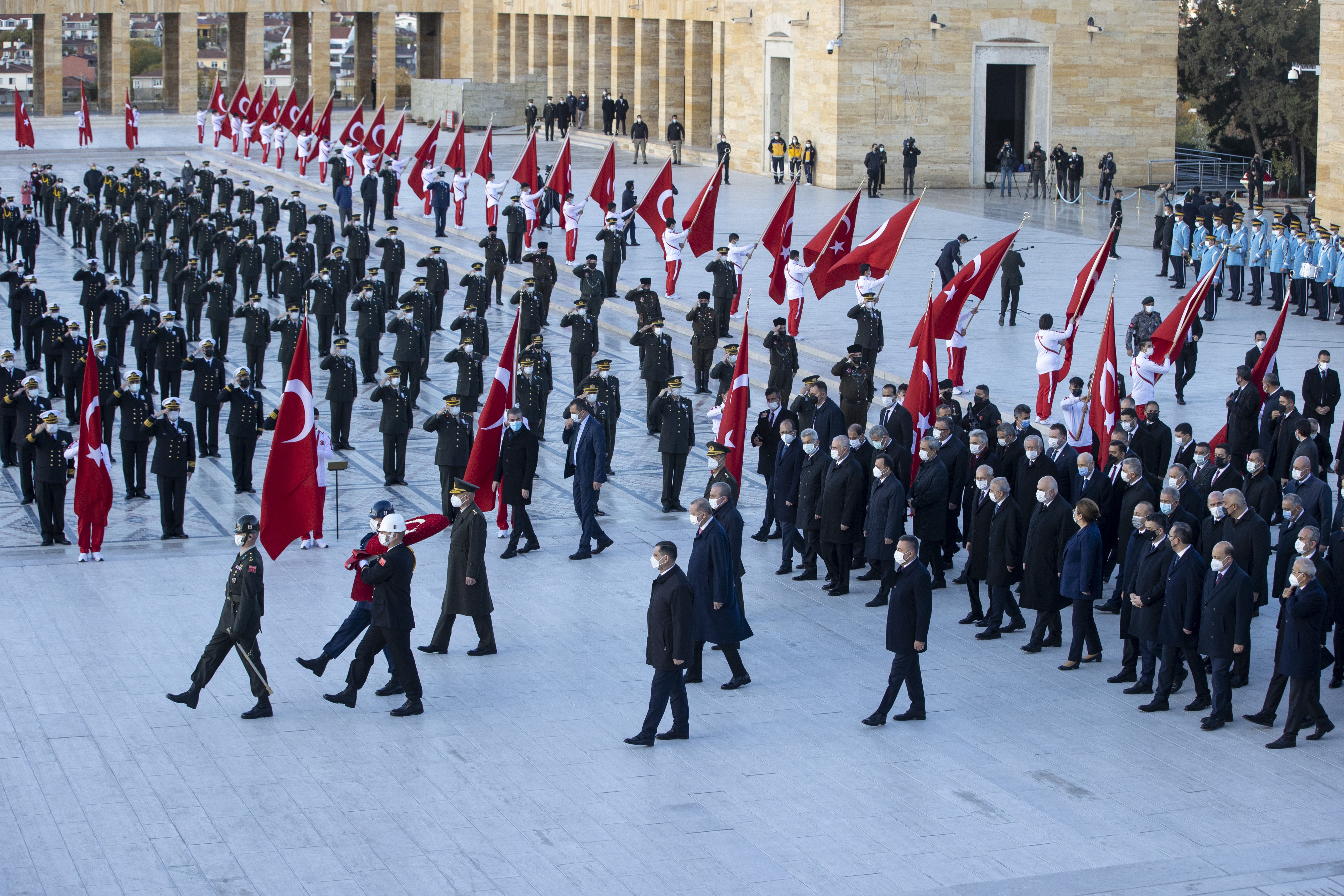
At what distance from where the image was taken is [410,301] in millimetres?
20766

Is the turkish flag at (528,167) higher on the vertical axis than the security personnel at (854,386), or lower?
Result: higher

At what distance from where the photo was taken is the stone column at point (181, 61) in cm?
5731

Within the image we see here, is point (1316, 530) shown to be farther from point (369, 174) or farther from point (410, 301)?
point (369, 174)

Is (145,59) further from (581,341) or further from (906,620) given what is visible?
(906,620)

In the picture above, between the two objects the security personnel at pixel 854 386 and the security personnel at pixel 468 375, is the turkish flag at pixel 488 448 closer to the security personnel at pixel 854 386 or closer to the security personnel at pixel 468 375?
the security personnel at pixel 468 375

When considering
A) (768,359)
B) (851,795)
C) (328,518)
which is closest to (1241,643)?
(851,795)

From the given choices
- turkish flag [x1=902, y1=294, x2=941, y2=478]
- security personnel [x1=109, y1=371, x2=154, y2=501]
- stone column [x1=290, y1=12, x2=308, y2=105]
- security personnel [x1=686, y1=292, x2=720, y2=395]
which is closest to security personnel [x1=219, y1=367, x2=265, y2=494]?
security personnel [x1=109, y1=371, x2=154, y2=501]

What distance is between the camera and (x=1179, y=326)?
52.6 ft

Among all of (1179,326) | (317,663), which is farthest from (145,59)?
(317,663)

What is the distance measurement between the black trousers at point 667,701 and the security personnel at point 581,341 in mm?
9145

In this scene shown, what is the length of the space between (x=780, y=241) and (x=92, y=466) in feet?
29.8

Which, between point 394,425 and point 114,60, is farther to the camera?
point 114,60

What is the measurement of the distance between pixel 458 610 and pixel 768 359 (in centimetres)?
1115

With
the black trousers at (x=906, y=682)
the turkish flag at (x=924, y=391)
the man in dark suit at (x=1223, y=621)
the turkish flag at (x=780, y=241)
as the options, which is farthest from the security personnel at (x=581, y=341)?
the man in dark suit at (x=1223, y=621)
